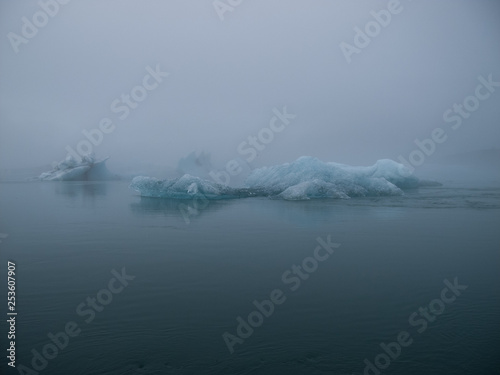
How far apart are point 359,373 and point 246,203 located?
12.9 m

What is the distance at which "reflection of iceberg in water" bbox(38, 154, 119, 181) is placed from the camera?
38.9 metres

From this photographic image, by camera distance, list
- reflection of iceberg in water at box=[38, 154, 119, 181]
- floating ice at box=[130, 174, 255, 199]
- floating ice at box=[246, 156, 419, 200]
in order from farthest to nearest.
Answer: reflection of iceberg in water at box=[38, 154, 119, 181], floating ice at box=[130, 174, 255, 199], floating ice at box=[246, 156, 419, 200]

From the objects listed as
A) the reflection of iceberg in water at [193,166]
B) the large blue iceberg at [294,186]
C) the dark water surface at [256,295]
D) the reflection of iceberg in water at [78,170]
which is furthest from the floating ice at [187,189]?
the reflection of iceberg in water at [78,170]

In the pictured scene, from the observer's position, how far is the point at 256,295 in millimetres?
5309

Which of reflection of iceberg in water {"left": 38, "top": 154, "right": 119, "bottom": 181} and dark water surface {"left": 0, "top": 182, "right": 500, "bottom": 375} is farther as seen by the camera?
reflection of iceberg in water {"left": 38, "top": 154, "right": 119, "bottom": 181}

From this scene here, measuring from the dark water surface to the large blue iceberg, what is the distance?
7.28 m

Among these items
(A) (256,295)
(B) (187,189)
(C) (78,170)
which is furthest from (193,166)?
(A) (256,295)

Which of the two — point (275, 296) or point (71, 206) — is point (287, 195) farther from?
point (275, 296)

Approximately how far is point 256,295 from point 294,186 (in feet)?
43.5

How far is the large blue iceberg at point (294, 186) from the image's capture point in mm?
18234

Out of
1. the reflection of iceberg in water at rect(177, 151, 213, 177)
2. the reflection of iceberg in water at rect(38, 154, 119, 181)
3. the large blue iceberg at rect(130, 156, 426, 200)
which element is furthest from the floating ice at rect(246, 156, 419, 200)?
the reflection of iceberg in water at rect(38, 154, 119, 181)

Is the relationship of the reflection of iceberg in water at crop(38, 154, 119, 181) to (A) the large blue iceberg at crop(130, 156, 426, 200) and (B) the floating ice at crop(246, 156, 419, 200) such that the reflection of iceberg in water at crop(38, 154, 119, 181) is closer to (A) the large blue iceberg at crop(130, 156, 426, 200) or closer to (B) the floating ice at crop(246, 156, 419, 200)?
(A) the large blue iceberg at crop(130, 156, 426, 200)

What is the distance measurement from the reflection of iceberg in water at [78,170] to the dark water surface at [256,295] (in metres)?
30.2

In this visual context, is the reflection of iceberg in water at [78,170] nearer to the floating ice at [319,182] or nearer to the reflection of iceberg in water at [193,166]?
the reflection of iceberg in water at [193,166]
